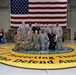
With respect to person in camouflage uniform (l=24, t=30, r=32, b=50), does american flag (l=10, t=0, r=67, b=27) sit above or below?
above

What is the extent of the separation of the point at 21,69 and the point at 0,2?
577 inches

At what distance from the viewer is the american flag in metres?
12.5

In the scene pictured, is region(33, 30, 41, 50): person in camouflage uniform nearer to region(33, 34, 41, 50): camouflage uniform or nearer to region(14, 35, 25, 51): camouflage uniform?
region(33, 34, 41, 50): camouflage uniform

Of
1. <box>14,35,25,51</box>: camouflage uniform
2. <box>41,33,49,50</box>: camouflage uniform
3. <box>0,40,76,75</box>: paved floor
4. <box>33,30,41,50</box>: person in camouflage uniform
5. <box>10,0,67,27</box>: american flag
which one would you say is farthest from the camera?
<box>10,0,67,27</box>: american flag

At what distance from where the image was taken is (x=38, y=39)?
991 centimetres

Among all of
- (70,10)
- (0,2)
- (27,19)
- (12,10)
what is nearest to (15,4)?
(12,10)

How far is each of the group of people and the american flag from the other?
2.06 metres

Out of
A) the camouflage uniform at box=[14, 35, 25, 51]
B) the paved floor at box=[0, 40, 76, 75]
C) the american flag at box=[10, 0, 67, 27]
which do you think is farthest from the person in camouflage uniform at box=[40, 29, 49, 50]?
the paved floor at box=[0, 40, 76, 75]

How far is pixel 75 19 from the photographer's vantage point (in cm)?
1986

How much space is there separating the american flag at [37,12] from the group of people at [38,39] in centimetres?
206

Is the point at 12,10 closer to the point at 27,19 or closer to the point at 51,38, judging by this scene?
the point at 27,19

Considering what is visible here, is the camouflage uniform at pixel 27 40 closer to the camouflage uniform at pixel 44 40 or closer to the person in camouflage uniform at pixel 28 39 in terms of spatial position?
the person in camouflage uniform at pixel 28 39

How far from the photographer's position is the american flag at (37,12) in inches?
494

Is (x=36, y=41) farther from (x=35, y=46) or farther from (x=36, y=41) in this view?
(x=35, y=46)
